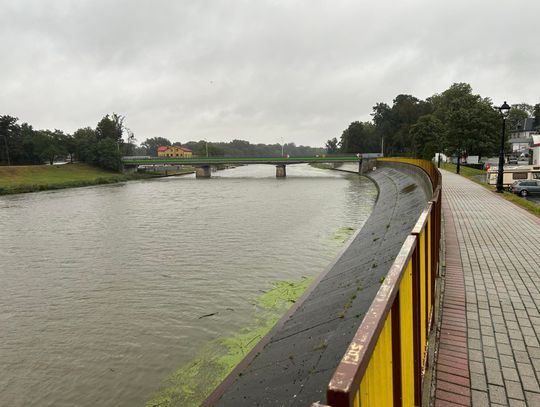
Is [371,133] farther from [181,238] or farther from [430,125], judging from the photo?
[181,238]

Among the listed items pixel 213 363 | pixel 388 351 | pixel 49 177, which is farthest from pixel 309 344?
pixel 49 177

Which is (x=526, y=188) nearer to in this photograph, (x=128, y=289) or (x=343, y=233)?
(x=343, y=233)

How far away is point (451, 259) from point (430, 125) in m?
78.9

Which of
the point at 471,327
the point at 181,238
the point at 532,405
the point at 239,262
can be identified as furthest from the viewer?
the point at 181,238

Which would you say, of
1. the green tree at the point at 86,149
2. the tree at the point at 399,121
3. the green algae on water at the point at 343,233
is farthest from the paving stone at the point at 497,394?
the tree at the point at 399,121

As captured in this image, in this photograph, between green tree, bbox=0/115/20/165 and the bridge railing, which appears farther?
green tree, bbox=0/115/20/165

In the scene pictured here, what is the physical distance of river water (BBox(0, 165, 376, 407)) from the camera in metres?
8.52

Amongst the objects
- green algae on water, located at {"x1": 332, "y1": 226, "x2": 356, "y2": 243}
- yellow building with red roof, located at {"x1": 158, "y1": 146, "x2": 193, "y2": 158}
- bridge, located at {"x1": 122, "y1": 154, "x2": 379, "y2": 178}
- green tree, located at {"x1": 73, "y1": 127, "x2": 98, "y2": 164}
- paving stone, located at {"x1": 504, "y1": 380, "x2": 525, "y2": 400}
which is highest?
yellow building with red roof, located at {"x1": 158, "y1": 146, "x2": 193, "y2": 158}

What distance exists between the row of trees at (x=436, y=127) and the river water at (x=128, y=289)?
93.9 ft

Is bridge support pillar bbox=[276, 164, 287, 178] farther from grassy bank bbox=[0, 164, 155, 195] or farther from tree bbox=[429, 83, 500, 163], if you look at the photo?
tree bbox=[429, 83, 500, 163]

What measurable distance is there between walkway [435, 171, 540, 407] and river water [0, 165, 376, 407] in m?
5.66

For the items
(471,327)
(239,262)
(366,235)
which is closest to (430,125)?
(366,235)

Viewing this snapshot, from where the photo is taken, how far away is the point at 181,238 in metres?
21.3

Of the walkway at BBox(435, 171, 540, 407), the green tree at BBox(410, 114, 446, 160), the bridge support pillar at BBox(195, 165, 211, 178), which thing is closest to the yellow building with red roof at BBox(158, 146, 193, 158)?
the bridge support pillar at BBox(195, 165, 211, 178)
